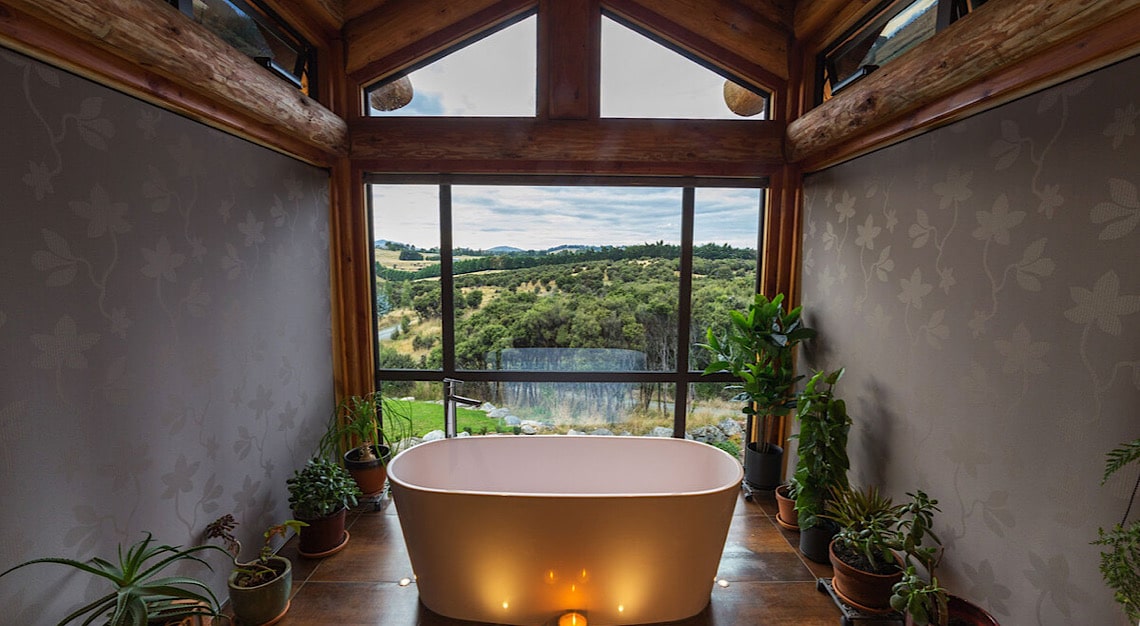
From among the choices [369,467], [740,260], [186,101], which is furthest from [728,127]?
[369,467]

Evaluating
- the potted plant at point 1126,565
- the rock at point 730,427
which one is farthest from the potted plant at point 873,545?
the rock at point 730,427

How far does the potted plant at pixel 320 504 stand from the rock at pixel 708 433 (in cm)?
225

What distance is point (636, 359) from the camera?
3.37 meters

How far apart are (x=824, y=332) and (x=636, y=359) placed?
120 cm

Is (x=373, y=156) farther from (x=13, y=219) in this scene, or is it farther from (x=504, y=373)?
(x=13, y=219)

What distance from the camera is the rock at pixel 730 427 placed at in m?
3.42

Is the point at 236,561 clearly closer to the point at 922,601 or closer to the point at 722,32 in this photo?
the point at 922,601

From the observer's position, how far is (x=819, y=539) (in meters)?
2.45

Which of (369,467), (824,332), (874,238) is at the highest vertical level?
(874,238)

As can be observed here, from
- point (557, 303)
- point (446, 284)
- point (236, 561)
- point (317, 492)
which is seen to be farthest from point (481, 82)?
A: point (236, 561)

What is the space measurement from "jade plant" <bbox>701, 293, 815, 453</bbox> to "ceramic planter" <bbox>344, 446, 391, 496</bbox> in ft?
7.01

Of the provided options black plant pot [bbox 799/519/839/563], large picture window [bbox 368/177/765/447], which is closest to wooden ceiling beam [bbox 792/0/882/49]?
large picture window [bbox 368/177/765/447]

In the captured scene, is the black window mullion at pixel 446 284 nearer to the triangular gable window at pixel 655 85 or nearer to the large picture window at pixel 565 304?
the large picture window at pixel 565 304

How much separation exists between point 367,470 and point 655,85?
302 cm
